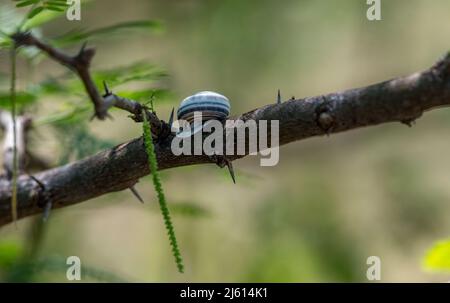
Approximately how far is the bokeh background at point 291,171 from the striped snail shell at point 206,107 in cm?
118

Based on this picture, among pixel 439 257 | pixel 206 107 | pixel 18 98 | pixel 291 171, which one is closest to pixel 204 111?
pixel 206 107

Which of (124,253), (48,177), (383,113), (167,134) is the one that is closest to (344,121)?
(383,113)

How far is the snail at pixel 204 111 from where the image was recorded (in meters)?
0.58

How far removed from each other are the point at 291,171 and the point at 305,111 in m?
1.62

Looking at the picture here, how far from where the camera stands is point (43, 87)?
0.98 meters

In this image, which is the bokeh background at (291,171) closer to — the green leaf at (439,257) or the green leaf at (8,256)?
the green leaf at (8,256)

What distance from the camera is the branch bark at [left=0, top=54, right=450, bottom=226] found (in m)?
0.46

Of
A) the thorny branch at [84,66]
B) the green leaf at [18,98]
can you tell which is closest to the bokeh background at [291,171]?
the green leaf at [18,98]

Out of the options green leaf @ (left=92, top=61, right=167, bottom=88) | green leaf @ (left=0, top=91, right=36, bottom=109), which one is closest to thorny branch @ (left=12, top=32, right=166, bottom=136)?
green leaf @ (left=92, top=61, right=167, bottom=88)

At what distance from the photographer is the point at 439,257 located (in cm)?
66

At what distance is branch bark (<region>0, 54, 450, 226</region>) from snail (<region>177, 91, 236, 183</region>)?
2cm

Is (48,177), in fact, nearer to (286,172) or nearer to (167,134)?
(167,134)

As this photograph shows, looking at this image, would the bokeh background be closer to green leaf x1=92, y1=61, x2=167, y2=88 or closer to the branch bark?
green leaf x1=92, y1=61, x2=167, y2=88

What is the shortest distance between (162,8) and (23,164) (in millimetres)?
1395
